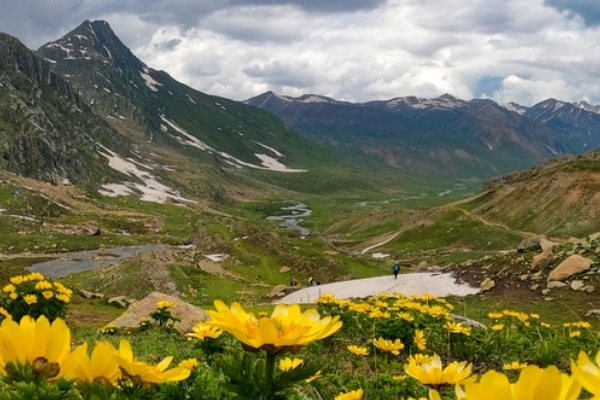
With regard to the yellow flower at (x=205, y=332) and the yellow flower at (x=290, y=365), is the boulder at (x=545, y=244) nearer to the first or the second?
the yellow flower at (x=205, y=332)

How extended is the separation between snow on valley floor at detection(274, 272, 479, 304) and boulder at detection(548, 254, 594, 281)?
4311 mm

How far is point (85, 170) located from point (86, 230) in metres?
66.5

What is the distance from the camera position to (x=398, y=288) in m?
35.7

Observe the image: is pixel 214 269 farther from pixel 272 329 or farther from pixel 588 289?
pixel 272 329

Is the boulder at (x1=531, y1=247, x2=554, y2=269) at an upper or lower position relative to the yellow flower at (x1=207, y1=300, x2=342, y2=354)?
lower

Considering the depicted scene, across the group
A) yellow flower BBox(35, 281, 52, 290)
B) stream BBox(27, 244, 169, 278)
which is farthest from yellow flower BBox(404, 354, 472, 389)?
stream BBox(27, 244, 169, 278)

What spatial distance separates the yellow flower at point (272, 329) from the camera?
1.98 metres

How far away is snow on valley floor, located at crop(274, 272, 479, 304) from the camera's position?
32812 mm

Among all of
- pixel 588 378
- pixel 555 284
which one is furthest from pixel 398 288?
pixel 588 378

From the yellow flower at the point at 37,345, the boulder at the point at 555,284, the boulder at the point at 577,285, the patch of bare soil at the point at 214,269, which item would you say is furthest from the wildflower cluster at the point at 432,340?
the patch of bare soil at the point at 214,269

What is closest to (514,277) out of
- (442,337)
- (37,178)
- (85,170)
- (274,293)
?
(274,293)

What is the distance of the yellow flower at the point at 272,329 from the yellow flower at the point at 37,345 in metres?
0.50

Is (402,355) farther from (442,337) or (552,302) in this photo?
(552,302)

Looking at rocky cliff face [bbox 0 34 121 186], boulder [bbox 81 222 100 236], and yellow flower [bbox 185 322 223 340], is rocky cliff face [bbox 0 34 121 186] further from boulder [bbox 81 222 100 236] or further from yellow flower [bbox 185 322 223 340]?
yellow flower [bbox 185 322 223 340]
